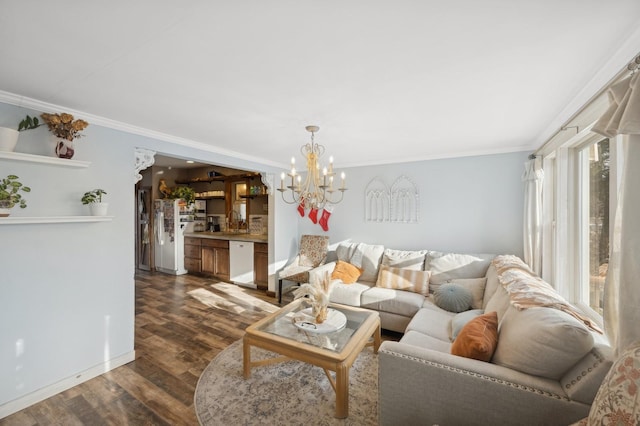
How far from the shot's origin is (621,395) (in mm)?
824

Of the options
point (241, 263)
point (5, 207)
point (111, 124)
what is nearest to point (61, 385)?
point (5, 207)

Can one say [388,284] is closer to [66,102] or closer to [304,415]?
[304,415]

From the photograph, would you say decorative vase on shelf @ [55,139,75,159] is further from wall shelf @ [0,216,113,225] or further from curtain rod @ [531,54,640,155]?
curtain rod @ [531,54,640,155]

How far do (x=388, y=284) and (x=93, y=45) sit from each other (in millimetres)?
3342

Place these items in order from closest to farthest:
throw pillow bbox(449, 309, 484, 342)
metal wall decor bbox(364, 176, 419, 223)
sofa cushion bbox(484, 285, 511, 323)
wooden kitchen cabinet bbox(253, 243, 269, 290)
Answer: sofa cushion bbox(484, 285, 511, 323)
throw pillow bbox(449, 309, 484, 342)
metal wall decor bbox(364, 176, 419, 223)
wooden kitchen cabinet bbox(253, 243, 269, 290)

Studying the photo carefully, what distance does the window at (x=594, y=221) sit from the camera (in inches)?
72.9

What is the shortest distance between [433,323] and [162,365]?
254 centimetres

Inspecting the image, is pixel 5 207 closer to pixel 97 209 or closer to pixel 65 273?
pixel 97 209

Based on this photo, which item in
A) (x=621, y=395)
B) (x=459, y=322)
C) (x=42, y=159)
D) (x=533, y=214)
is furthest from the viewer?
(x=533, y=214)

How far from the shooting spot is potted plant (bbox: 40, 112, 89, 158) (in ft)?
6.54

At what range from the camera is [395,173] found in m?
4.09

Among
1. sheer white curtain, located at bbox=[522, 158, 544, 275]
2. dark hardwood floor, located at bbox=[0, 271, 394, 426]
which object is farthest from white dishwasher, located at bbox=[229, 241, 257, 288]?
sheer white curtain, located at bbox=[522, 158, 544, 275]

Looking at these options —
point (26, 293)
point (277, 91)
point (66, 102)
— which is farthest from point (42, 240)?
point (277, 91)

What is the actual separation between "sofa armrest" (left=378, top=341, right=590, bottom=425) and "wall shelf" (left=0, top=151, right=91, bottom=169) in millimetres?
2604
